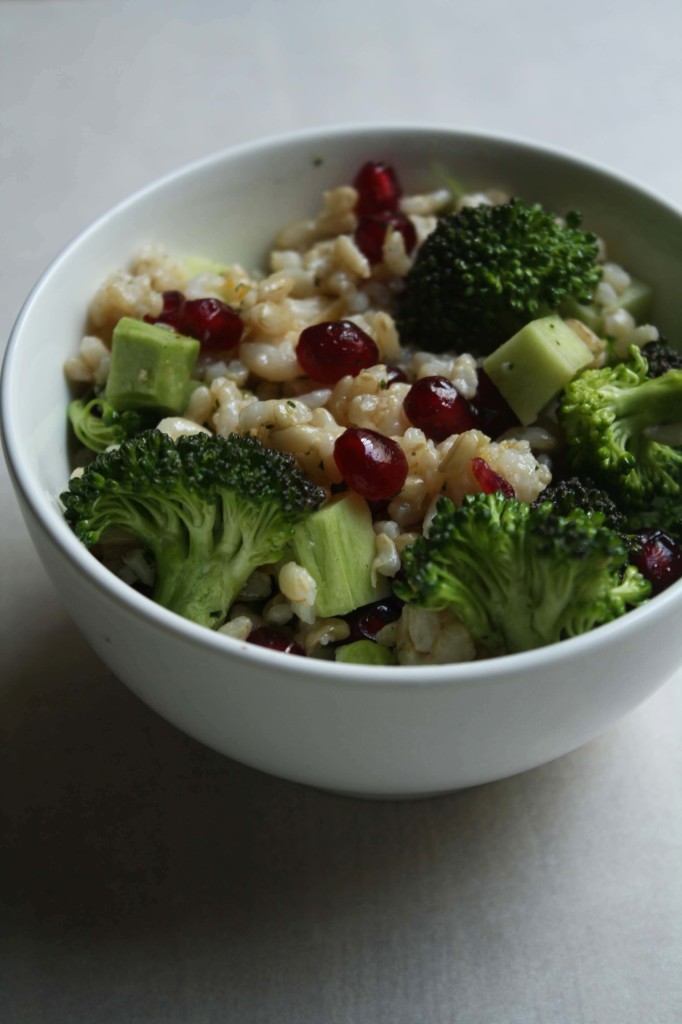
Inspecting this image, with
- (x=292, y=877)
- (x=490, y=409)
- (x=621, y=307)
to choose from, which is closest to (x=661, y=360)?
(x=621, y=307)

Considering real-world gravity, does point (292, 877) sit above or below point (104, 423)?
below

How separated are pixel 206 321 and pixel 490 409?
1.79 ft

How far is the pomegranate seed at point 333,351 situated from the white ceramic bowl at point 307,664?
1.52 feet

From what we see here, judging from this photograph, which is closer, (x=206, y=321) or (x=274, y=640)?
(x=274, y=640)

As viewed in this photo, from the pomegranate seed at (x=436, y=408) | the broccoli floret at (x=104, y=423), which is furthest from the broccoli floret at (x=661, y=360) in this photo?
the broccoli floret at (x=104, y=423)

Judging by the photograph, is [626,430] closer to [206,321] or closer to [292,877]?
[206,321]

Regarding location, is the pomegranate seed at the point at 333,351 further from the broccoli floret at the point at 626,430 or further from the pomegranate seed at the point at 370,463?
the broccoli floret at the point at 626,430

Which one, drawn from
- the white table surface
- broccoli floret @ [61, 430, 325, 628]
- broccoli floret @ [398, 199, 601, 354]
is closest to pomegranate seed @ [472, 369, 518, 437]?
broccoli floret @ [398, 199, 601, 354]

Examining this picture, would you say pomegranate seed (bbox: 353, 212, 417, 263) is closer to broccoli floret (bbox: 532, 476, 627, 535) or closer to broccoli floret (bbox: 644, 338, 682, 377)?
broccoli floret (bbox: 644, 338, 682, 377)

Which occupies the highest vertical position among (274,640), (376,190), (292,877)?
(376,190)

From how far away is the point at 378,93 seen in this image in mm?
3607

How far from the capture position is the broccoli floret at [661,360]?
2088 mm

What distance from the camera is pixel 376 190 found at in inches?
95.3

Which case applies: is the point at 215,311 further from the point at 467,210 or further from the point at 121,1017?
the point at 121,1017
